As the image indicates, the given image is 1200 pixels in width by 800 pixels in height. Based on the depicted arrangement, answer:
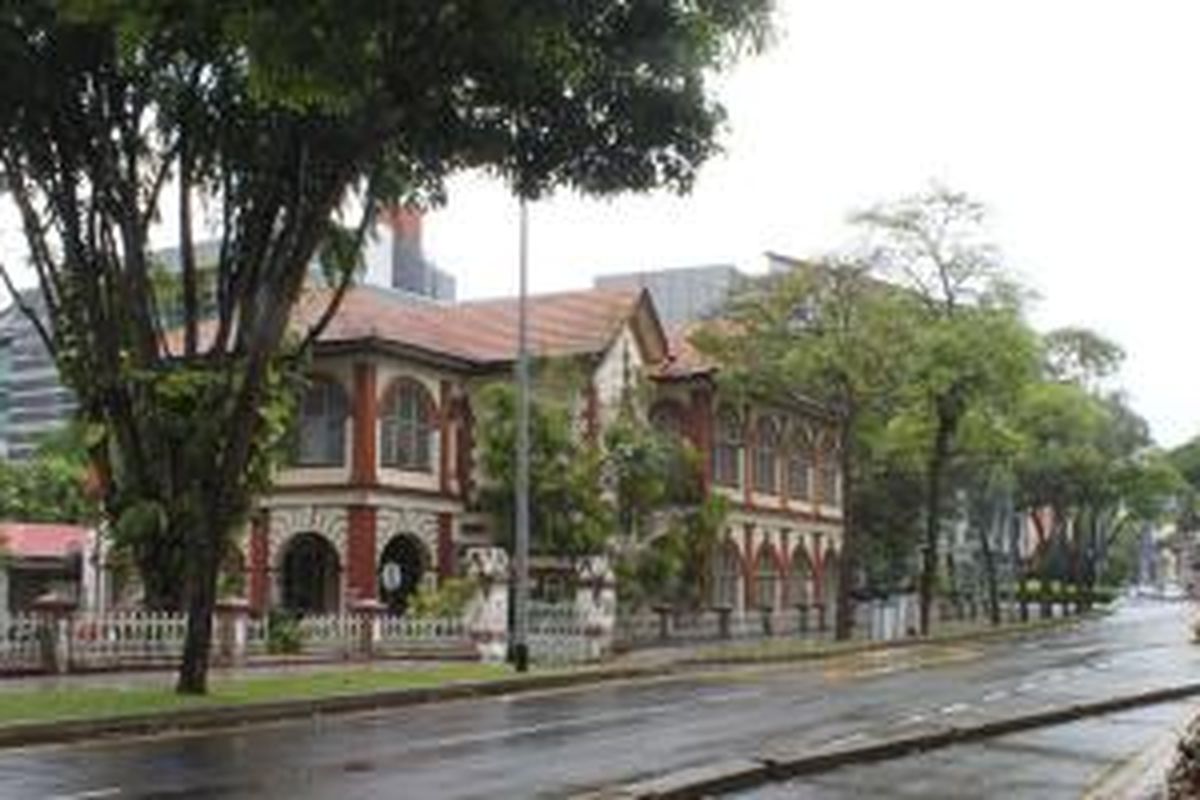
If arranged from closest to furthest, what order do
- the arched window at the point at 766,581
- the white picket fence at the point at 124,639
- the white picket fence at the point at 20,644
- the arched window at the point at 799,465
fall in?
the white picket fence at the point at 20,644 < the white picket fence at the point at 124,639 < the arched window at the point at 766,581 < the arched window at the point at 799,465

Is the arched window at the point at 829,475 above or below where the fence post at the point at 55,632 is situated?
above

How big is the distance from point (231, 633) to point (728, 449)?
103 feet

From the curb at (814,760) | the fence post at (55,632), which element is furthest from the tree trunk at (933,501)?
the curb at (814,760)

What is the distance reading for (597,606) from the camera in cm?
4634

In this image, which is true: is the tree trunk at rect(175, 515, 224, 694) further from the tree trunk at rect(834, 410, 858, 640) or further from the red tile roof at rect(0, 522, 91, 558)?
the red tile roof at rect(0, 522, 91, 558)

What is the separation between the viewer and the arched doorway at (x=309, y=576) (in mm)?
54344

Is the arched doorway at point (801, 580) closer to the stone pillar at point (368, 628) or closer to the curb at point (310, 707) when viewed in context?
the curb at point (310, 707)

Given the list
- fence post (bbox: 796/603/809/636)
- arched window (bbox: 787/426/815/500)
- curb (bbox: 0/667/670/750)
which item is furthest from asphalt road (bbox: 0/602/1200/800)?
arched window (bbox: 787/426/815/500)

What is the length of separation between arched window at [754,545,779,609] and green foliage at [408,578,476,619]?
2259 cm

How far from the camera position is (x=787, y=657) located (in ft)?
158

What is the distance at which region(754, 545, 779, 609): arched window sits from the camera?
2766 inches

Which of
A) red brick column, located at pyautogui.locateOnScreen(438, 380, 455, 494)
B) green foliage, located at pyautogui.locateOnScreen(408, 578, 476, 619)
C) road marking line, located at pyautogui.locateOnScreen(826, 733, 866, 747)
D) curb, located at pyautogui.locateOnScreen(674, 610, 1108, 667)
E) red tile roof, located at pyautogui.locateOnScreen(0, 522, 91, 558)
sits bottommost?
road marking line, located at pyautogui.locateOnScreen(826, 733, 866, 747)

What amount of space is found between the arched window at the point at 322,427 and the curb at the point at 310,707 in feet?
41.1

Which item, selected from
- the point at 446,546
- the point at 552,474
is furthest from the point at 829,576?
Answer: the point at 552,474
